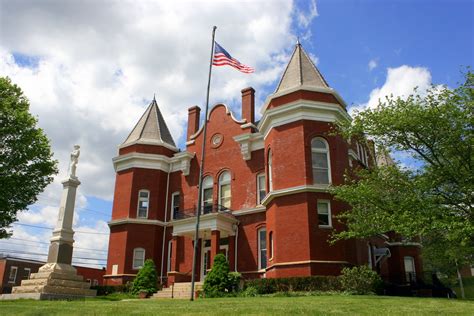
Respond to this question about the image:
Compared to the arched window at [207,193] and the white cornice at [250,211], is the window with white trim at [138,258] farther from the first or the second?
the white cornice at [250,211]

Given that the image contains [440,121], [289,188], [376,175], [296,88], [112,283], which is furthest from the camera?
[112,283]

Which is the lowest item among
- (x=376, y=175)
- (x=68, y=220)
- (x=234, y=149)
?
(x=68, y=220)

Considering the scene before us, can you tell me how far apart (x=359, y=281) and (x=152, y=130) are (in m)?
19.8

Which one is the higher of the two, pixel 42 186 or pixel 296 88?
pixel 296 88

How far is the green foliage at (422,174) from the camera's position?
55.4 feet

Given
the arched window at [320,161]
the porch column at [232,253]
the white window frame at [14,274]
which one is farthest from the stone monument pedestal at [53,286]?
the white window frame at [14,274]

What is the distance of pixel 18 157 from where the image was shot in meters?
22.9

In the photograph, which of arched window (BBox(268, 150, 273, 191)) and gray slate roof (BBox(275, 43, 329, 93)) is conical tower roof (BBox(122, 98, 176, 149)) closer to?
arched window (BBox(268, 150, 273, 191))

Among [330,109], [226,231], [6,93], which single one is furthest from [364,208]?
[6,93]

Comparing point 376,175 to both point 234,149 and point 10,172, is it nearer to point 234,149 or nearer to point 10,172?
point 234,149

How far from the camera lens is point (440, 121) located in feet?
56.8

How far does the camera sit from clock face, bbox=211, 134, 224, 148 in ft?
97.5

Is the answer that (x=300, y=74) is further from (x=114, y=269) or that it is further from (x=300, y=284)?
(x=114, y=269)

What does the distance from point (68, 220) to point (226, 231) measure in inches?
374
